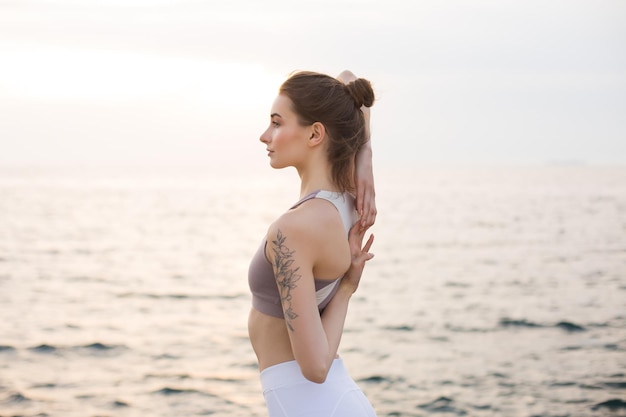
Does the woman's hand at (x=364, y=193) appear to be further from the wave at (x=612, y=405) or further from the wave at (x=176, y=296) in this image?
the wave at (x=176, y=296)

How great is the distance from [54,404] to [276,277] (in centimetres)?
953

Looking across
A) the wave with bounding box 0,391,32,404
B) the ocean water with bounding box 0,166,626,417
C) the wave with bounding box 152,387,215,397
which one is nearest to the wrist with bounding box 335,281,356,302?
the ocean water with bounding box 0,166,626,417

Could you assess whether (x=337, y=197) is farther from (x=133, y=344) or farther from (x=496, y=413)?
(x=133, y=344)

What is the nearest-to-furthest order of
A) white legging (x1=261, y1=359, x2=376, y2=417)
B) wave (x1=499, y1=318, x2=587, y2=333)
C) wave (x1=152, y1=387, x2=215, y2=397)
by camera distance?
1. white legging (x1=261, y1=359, x2=376, y2=417)
2. wave (x1=152, y1=387, x2=215, y2=397)
3. wave (x1=499, y1=318, x2=587, y2=333)

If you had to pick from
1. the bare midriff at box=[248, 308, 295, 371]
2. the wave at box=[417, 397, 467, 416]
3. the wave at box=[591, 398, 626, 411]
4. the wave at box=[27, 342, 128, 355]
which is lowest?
the wave at box=[417, 397, 467, 416]

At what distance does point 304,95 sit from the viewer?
270 centimetres

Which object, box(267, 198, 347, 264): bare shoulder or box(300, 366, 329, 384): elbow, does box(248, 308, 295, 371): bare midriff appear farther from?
box(267, 198, 347, 264): bare shoulder

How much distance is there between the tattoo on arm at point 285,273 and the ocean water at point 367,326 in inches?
344

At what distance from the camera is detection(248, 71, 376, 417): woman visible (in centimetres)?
255

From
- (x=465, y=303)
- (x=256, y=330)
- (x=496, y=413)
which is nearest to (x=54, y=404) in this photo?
(x=496, y=413)

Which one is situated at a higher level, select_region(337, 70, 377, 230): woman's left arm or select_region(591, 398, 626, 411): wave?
select_region(337, 70, 377, 230): woman's left arm

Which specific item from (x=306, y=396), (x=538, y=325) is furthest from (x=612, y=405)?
(x=306, y=396)

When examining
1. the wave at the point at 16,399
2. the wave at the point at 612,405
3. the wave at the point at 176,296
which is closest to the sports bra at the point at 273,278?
the wave at the point at 612,405

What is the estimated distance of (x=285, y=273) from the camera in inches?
99.1
